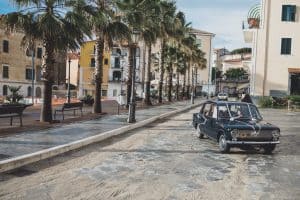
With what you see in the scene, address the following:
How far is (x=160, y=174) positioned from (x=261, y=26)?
41823mm

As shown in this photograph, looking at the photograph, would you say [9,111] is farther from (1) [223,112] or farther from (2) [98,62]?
(2) [98,62]

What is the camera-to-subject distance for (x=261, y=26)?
49.8 metres

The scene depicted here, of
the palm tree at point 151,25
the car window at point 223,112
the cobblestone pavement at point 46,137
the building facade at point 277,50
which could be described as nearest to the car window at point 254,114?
the car window at point 223,112

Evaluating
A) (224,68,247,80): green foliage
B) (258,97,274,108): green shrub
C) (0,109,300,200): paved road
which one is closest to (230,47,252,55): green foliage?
(224,68,247,80): green foliage

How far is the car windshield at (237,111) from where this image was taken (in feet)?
50.7

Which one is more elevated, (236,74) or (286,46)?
(286,46)

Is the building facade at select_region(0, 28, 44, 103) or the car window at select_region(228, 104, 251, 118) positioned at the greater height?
the building facade at select_region(0, 28, 44, 103)

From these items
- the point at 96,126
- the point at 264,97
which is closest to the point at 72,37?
the point at 96,126

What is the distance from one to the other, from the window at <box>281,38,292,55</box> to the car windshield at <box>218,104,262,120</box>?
35.6 metres

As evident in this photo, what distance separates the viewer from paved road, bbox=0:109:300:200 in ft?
28.6

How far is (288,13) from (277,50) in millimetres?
3835

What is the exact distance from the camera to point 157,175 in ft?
34.2

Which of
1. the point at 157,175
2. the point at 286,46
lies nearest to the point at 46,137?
the point at 157,175

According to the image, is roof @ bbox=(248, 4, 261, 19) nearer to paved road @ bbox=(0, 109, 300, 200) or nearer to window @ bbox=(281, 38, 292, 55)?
window @ bbox=(281, 38, 292, 55)
